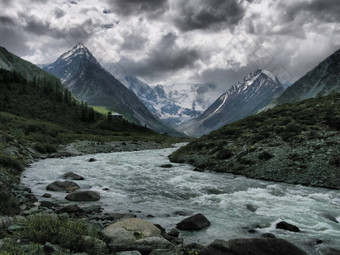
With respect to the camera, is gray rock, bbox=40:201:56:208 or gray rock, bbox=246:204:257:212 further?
gray rock, bbox=246:204:257:212

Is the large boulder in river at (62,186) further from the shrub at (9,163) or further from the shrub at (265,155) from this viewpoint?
the shrub at (265,155)

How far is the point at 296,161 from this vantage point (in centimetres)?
2356

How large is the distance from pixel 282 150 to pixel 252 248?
21424mm

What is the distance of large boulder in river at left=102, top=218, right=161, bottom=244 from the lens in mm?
8979

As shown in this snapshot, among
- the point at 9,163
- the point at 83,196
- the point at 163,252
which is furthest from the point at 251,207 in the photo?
the point at 9,163

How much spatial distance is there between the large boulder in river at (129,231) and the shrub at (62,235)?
1117 millimetres

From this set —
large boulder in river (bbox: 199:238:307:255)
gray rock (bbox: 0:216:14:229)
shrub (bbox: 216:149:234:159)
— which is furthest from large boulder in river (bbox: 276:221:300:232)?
shrub (bbox: 216:149:234:159)

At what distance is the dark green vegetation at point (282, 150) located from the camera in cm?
2169

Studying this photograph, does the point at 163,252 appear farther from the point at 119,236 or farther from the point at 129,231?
the point at 129,231

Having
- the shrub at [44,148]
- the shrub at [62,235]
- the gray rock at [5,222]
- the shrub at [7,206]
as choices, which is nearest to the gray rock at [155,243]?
the shrub at [62,235]

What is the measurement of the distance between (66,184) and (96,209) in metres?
6.24

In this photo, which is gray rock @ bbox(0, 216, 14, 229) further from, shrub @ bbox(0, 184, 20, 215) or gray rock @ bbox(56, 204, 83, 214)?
gray rock @ bbox(56, 204, 83, 214)

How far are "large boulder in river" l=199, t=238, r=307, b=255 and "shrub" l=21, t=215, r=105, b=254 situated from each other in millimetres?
3206

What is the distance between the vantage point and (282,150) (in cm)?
2655
